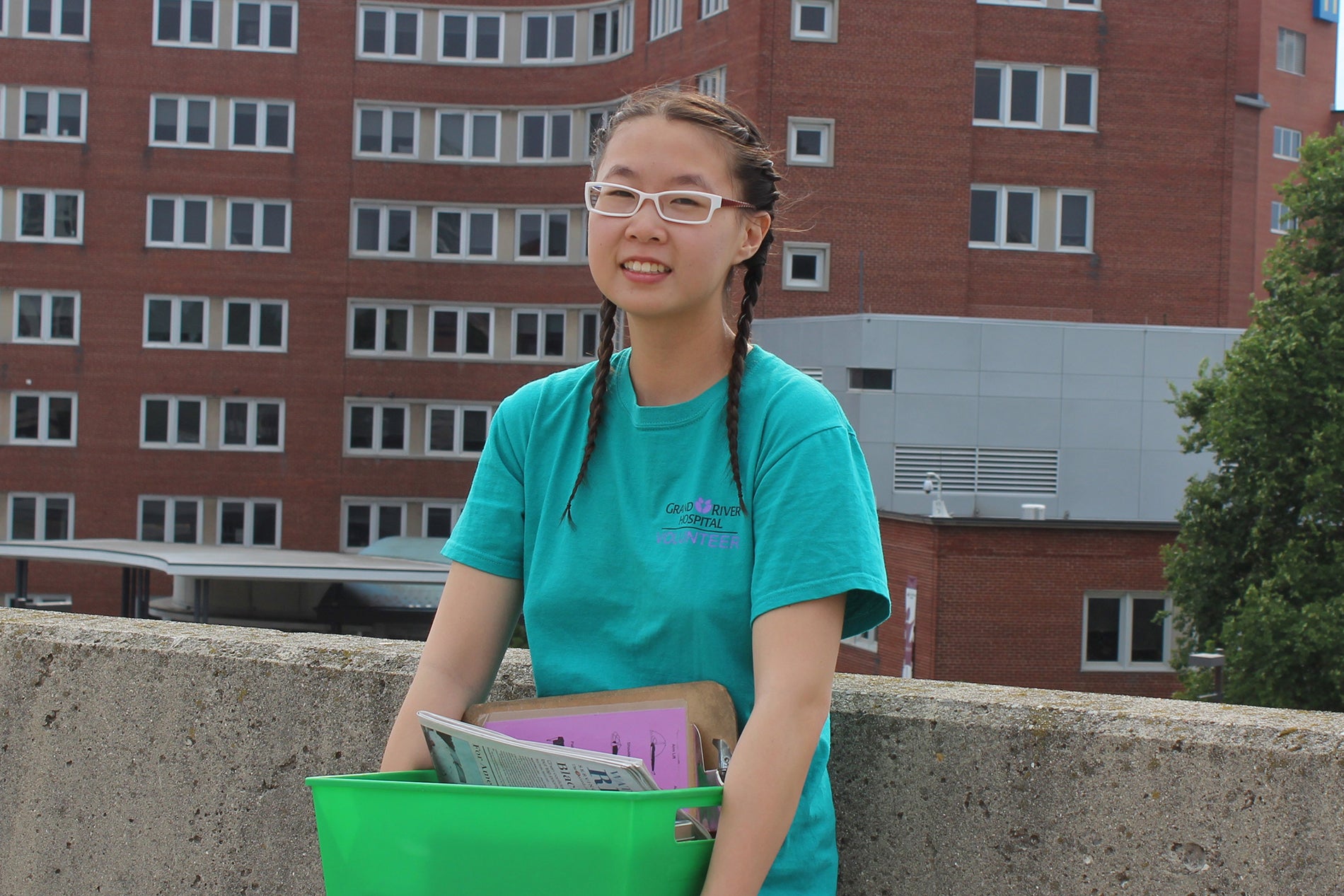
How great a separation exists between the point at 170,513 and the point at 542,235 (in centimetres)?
1569

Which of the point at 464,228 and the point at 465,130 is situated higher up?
the point at 465,130

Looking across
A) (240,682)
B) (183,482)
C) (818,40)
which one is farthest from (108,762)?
(183,482)

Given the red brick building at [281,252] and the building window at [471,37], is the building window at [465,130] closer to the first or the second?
the red brick building at [281,252]

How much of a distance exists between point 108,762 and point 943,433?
3799 cm

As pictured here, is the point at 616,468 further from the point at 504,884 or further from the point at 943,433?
the point at 943,433

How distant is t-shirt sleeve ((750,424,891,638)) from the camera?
195cm

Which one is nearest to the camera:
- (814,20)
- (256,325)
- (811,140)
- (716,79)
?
(814,20)

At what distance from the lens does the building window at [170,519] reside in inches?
2087

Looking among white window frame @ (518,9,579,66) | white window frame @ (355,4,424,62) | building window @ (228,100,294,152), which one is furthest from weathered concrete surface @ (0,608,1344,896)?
white window frame @ (355,4,424,62)

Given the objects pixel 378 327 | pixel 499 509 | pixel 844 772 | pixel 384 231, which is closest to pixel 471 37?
pixel 384 231

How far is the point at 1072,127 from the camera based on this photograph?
45.3 meters

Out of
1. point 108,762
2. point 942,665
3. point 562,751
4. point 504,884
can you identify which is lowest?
point 942,665

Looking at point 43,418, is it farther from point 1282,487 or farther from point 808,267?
point 1282,487

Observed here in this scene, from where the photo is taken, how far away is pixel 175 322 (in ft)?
176
